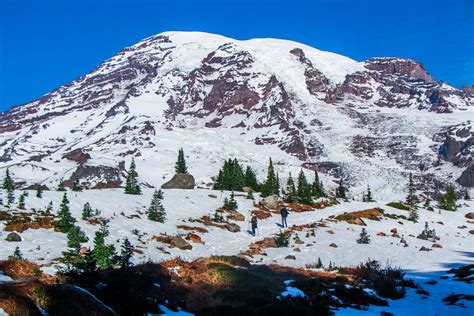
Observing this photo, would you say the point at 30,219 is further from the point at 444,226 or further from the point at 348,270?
the point at 444,226

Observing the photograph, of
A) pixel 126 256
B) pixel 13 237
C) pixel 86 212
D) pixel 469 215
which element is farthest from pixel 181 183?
pixel 126 256

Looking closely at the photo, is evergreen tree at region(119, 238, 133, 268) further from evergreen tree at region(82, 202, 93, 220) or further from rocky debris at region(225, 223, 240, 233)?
rocky debris at region(225, 223, 240, 233)

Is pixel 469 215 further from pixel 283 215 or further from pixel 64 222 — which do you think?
pixel 64 222

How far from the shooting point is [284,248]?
110ft

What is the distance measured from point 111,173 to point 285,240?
487 ft

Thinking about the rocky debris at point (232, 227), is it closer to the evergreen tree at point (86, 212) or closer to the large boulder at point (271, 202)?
the evergreen tree at point (86, 212)

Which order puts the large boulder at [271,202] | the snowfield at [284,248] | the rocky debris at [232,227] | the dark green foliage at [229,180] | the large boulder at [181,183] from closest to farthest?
the snowfield at [284,248], the rocky debris at [232,227], the large boulder at [271,202], the large boulder at [181,183], the dark green foliage at [229,180]

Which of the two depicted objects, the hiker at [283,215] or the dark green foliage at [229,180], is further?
the dark green foliage at [229,180]

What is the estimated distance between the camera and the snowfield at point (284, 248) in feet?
72.5

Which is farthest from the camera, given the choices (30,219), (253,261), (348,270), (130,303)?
(30,219)

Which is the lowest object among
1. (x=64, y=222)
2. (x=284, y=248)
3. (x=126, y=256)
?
(x=284, y=248)

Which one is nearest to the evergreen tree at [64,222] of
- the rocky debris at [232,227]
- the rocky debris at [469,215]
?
the rocky debris at [232,227]

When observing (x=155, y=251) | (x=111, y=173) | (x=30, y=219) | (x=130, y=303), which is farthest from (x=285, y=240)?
(x=111, y=173)

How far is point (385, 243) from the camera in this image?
37688 mm
